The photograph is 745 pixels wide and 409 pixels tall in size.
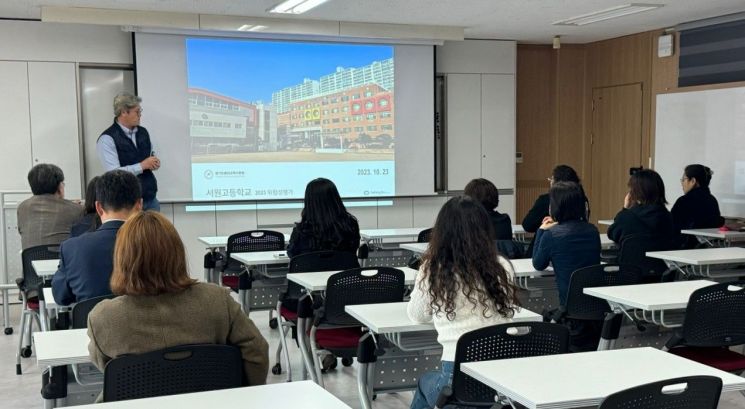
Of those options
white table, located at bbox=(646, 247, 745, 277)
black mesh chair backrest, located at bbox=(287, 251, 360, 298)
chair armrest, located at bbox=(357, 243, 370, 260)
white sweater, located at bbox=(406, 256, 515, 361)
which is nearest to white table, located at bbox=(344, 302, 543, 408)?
white sweater, located at bbox=(406, 256, 515, 361)

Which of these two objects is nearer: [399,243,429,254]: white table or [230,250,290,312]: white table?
[230,250,290,312]: white table

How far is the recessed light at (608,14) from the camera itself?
7396 millimetres

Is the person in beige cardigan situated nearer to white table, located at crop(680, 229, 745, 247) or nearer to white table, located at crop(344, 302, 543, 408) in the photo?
white table, located at crop(344, 302, 543, 408)

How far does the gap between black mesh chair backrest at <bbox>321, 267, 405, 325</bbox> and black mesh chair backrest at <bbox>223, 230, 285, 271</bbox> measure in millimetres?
1751

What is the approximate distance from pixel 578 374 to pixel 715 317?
137 cm

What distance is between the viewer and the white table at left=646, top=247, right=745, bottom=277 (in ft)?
15.6

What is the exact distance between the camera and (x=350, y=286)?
378cm

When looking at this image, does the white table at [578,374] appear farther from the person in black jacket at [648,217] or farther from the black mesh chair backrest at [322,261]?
the person in black jacket at [648,217]

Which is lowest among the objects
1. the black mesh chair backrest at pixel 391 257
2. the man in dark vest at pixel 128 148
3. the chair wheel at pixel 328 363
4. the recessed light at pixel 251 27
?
the chair wheel at pixel 328 363

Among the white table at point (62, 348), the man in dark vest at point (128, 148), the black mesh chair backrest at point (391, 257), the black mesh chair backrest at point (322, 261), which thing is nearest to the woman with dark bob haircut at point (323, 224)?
the black mesh chair backrest at point (322, 261)

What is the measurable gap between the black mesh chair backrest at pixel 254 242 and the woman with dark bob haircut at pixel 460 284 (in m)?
2.81

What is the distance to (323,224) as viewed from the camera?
175 inches

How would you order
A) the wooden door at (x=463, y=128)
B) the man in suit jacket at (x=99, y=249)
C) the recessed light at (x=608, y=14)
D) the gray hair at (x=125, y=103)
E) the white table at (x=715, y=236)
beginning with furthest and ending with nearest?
1. the wooden door at (x=463, y=128)
2. the recessed light at (x=608, y=14)
3. the gray hair at (x=125, y=103)
4. the white table at (x=715, y=236)
5. the man in suit jacket at (x=99, y=249)

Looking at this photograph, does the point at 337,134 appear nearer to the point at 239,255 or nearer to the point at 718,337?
the point at 239,255
